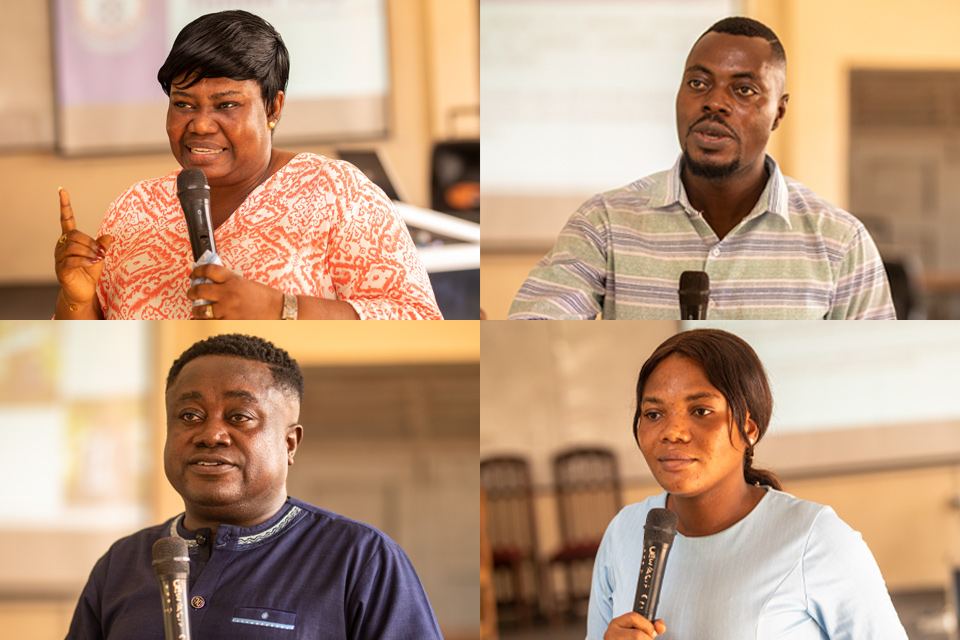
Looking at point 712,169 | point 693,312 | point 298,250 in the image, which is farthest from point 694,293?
point 298,250

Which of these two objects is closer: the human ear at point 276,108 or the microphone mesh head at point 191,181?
the microphone mesh head at point 191,181

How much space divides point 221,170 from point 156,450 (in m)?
0.82

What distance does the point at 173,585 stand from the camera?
1.13 m

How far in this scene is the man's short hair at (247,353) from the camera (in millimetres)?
1525

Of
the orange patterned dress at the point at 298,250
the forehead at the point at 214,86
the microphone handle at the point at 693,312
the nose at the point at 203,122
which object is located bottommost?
the microphone handle at the point at 693,312

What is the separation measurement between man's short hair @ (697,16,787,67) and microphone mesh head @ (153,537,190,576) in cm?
135

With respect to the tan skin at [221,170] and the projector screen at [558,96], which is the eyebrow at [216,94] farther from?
the projector screen at [558,96]

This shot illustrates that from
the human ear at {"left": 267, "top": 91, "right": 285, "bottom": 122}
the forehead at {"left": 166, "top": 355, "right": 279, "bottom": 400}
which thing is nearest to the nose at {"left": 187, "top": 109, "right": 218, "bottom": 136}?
the human ear at {"left": 267, "top": 91, "right": 285, "bottom": 122}

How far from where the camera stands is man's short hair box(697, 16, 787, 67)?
1.72 meters

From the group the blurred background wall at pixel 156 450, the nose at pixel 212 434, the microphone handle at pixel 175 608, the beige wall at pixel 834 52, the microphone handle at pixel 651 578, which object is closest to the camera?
the microphone handle at pixel 175 608

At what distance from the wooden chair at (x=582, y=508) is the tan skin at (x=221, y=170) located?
62 centimetres

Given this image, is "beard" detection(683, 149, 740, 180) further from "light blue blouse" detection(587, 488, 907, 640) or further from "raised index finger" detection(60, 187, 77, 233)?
"raised index finger" detection(60, 187, 77, 233)

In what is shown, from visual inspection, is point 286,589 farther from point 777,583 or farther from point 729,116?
point 729,116

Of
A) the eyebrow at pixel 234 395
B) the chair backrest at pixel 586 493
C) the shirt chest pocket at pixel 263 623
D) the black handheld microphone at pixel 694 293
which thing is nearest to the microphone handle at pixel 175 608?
the shirt chest pocket at pixel 263 623
